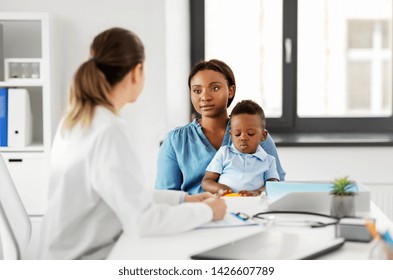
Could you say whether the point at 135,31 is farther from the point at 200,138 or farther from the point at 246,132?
the point at 246,132

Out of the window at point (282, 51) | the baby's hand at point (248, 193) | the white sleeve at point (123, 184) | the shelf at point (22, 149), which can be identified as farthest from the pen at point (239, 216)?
the window at point (282, 51)

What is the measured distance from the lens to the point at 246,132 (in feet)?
6.44

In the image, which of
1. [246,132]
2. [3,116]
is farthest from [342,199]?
[3,116]

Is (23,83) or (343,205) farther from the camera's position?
(23,83)

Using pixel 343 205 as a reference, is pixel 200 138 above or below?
above

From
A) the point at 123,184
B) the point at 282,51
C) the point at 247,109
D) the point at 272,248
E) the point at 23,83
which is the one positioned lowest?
the point at 272,248

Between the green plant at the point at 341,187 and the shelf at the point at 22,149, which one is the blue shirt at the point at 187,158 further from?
the shelf at the point at 22,149

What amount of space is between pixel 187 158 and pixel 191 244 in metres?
0.87

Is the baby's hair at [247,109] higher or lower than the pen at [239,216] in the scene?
higher

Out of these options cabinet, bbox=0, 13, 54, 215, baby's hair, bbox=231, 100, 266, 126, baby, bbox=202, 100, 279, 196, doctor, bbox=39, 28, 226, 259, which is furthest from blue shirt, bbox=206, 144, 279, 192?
cabinet, bbox=0, 13, 54, 215

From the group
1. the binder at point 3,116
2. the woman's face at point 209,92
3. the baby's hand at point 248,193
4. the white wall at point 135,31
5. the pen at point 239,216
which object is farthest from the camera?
the white wall at point 135,31

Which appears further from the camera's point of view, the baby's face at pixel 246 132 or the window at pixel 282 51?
the window at pixel 282 51

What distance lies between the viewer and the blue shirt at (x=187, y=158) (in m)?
2.06

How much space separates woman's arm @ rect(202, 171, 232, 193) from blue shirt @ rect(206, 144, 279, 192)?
0.04ft
